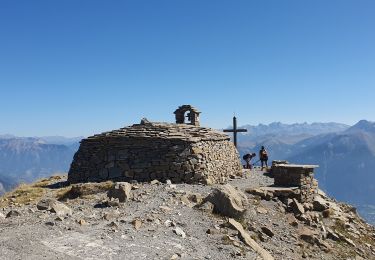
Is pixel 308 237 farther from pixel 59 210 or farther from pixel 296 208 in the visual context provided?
pixel 59 210

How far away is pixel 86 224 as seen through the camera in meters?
14.6

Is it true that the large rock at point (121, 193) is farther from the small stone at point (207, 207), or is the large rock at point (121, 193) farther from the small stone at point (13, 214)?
the small stone at point (13, 214)

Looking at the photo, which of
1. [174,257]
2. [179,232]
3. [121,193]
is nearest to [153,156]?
[121,193]

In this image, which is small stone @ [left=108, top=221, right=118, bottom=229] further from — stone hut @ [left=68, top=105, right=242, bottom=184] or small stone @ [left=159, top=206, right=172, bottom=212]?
stone hut @ [left=68, top=105, right=242, bottom=184]

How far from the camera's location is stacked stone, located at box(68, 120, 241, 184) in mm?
25906

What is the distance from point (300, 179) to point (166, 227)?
12.0 m

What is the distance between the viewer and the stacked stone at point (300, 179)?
79.9 ft

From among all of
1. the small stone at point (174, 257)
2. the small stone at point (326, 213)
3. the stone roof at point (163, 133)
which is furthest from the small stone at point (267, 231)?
the stone roof at point (163, 133)

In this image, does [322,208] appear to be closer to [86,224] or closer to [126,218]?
[126,218]

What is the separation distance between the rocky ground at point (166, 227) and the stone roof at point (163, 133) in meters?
4.46

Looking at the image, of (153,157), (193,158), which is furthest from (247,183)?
(153,157)

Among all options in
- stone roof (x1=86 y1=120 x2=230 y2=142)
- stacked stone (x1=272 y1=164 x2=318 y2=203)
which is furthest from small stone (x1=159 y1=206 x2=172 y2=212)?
stacked stone (x1=272 y1=164 x2=318 y2=203)

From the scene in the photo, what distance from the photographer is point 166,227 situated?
15070mm

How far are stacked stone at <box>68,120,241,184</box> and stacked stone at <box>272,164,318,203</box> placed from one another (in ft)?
14.8
